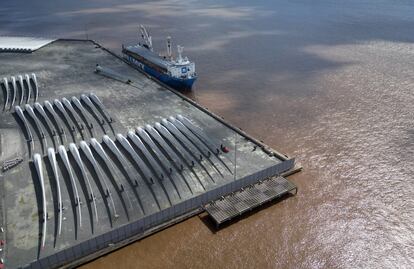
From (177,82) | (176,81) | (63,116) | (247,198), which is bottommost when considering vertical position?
(247,198)

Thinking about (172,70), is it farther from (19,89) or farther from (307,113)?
(19,89)

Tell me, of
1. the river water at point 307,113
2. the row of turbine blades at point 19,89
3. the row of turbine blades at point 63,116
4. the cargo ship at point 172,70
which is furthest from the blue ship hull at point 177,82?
the row of turbine blades at point 19,89

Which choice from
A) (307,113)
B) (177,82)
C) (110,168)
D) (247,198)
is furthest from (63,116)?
(307,113)

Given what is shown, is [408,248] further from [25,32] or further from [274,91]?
[25,32]

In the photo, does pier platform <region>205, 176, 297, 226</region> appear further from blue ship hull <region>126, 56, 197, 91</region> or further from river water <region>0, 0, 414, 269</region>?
blue ship hull <region>126, 56, 197, 91</region>

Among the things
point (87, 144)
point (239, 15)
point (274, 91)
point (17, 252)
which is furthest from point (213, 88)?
point (239, 15)

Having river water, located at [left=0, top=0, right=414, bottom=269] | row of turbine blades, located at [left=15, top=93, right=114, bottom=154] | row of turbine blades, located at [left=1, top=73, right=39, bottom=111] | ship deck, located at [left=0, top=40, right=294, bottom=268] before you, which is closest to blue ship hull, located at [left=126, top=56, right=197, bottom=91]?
river water, located at [left=0, top=0, right=414, bottom=269]
